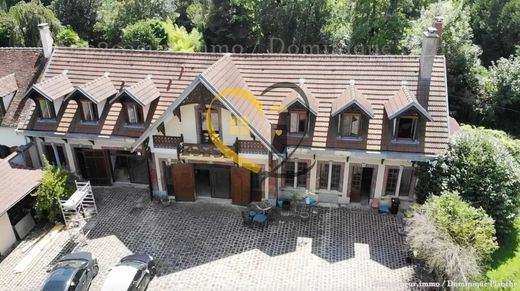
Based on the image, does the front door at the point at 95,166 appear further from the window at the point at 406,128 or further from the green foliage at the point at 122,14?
the green foliage at the point at 122,14

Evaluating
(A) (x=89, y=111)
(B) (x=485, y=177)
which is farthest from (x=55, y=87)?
(B) (x=485, y=177)

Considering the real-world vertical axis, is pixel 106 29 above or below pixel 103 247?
above

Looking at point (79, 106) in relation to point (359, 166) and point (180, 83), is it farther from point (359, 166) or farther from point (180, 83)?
point (359, 166)

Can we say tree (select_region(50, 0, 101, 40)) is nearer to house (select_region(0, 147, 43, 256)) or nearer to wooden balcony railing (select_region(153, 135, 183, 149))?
house (select_region(0, 147, 43, 256))

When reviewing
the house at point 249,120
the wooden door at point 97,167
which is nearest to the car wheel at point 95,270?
the house at point 249,120

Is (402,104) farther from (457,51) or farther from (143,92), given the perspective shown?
(457,51)

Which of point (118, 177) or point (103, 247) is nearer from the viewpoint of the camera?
point (103, 247)

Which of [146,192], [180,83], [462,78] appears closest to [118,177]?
[146,192]
